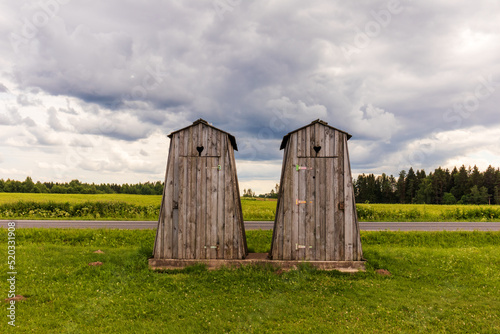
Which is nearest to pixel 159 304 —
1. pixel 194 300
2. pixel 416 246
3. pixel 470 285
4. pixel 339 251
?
pixel 194 300

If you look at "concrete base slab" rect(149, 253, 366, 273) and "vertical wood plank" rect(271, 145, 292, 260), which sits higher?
"vertical wood plank" rect(271, 145, 292, 260)

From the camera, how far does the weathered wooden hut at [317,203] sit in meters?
10.3

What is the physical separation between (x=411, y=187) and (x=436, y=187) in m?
6.57

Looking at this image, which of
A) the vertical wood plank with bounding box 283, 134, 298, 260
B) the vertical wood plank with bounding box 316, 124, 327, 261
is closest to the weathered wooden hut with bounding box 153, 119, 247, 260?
the vertical wood plank with bounding box 283, 134, 298, 260

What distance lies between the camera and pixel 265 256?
35.8 ft

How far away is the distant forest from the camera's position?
78.6 metres

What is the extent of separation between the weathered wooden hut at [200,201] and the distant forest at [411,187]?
215 feet

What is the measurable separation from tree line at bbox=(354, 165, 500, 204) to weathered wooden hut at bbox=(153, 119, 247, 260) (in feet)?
284

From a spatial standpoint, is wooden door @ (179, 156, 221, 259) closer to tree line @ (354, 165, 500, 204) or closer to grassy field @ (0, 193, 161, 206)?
grassy field @ (0, 193, 161, 206)

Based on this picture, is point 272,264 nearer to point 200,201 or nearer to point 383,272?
point 200,201

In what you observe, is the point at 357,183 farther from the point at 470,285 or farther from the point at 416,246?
the point at 470,285

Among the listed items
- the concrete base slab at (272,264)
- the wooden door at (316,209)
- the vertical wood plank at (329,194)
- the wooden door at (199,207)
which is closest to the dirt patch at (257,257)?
the concrete base slab at (272,264)

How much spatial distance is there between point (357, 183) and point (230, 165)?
91.9m

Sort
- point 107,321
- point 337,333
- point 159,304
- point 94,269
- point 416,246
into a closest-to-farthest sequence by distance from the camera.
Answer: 1. point 337,333
2. point 107,321
3. point 159,304
4. point 94,269
5. point 416,246
